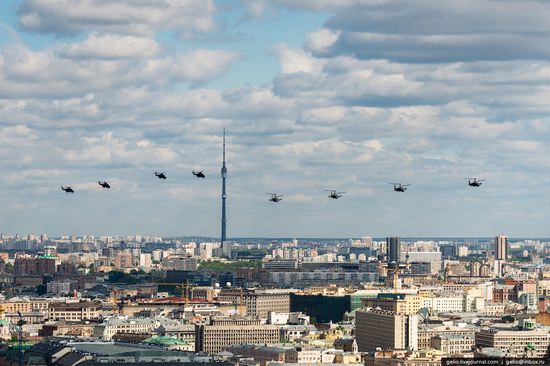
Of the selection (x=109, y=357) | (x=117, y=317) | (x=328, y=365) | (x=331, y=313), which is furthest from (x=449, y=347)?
(x=331, y=313)

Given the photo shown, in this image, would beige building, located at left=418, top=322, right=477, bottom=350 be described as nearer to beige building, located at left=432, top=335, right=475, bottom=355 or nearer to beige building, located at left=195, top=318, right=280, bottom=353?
beige building, located at left=432, top=335, right=475, bottom=355

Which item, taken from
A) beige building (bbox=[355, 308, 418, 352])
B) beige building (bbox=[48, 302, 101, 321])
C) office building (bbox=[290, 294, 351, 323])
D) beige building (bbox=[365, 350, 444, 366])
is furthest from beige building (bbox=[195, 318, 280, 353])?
beige building (bbox=[48, 302, 101, 321])

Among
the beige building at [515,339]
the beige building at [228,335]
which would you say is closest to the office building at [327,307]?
the beige building at [228,335]

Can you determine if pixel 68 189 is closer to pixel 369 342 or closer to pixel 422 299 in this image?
pixel 369 342

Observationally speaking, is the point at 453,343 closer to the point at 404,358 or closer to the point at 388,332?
the point at 388,332

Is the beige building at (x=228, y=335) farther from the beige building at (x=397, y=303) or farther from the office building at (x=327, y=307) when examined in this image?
the office building at (x=327, y=307)

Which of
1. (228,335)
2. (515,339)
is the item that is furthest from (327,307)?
(515,339)
